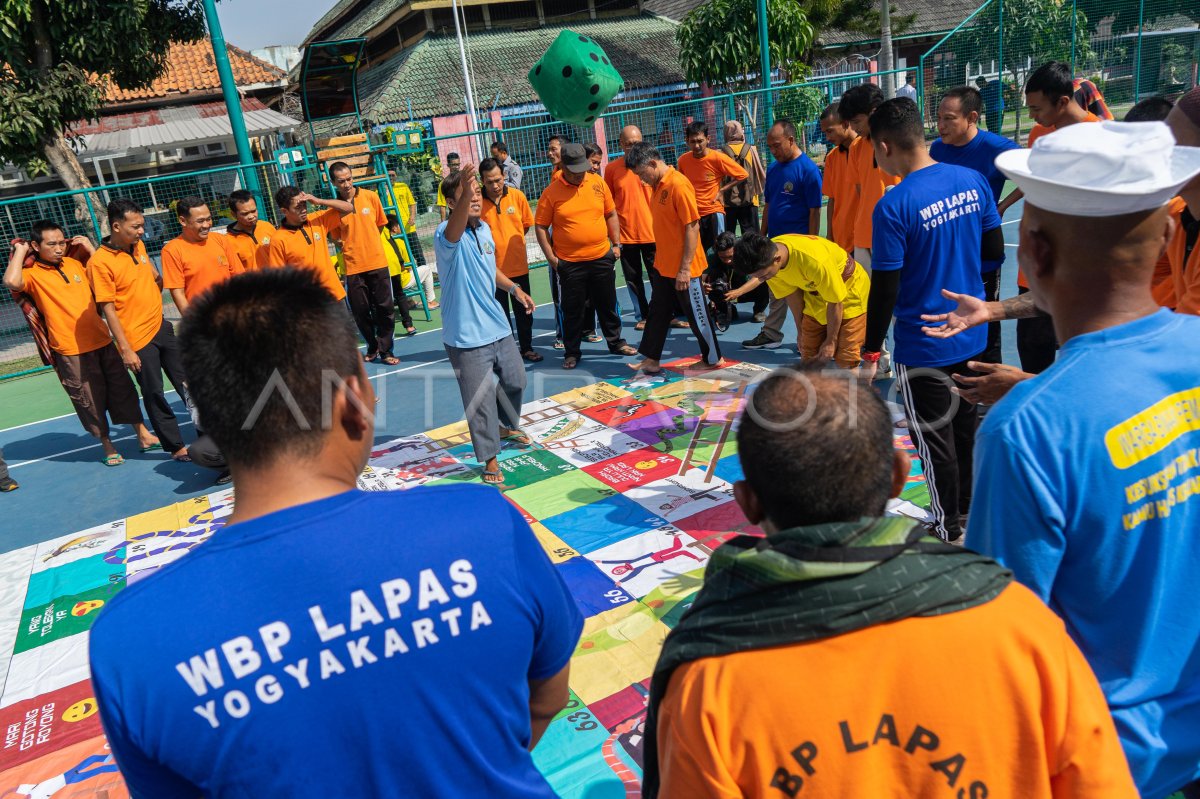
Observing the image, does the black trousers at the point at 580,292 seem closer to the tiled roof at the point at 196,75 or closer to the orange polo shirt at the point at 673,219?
the orange polo shirt at the point at 673,219

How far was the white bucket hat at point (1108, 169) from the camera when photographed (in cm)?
141

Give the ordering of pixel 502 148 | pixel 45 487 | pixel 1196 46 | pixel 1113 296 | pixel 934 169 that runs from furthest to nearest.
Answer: pixel 1196 46, pixel 502 148, pixel 45 487, pixel 934 169, pixel 1113 296

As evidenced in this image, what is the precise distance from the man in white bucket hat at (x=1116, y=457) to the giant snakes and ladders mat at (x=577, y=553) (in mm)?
1741

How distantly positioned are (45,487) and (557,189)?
4907mm

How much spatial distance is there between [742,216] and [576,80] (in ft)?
11.4

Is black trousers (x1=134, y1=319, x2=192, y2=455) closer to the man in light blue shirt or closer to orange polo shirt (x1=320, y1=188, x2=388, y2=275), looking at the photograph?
orange polo shirt (x1=320, y1=188, x2=388, y2=275)

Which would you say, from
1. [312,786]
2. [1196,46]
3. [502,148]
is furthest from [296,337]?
[1196,46]

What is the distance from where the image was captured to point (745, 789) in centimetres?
121

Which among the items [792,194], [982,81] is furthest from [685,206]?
[982,81]

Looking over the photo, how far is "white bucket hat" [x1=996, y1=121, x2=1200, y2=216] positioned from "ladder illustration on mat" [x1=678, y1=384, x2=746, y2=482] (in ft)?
11.8

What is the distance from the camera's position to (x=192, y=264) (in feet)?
21.0

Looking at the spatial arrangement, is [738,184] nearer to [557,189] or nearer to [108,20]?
[557,189]

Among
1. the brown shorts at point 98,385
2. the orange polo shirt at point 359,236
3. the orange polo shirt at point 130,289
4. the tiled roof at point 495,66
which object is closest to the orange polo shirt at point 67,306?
the brown shorts at point 98,385

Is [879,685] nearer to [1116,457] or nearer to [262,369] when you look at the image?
[1116,457]
